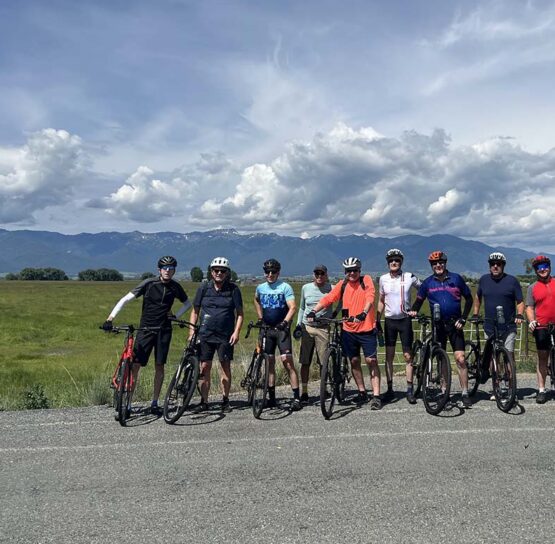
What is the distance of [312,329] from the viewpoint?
8.26 metres

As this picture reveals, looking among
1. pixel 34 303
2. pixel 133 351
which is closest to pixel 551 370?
pixel 133 351

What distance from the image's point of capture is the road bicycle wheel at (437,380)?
733cm

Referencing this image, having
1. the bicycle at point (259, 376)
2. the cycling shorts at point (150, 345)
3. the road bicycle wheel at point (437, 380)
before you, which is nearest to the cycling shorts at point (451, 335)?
the road bicycle wheel at point (437, 380)

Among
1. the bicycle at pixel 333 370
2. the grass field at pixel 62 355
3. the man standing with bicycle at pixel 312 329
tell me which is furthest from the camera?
the grass field at pixel 62 355

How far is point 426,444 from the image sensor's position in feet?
19.9

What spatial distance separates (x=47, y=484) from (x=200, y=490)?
1.53 m

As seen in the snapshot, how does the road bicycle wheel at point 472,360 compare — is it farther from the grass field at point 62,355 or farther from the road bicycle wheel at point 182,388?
the road bicycle wheel at point 182,388

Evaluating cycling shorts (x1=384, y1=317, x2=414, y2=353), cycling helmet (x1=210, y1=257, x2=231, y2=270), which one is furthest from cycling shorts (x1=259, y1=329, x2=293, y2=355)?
cycling shorts (x1=384, y1=317, x2=414, y2=353)

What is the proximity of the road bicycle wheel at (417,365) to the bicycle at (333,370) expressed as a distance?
3.55ft

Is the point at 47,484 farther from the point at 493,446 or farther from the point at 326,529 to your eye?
the point at 493,446

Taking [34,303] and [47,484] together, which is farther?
[34,303]

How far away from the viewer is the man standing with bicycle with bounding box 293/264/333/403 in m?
8.25

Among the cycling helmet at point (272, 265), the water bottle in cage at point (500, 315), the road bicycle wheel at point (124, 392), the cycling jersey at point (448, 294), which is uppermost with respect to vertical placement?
the cycling helmet at point (272, 265)

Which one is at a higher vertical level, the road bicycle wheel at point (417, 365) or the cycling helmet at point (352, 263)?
the cycling helmet at point (352, 263)
